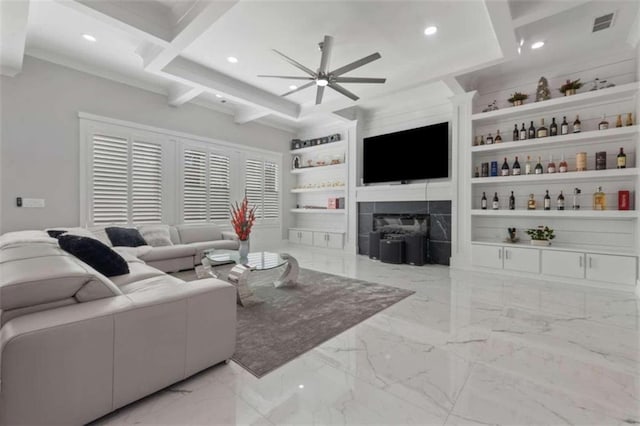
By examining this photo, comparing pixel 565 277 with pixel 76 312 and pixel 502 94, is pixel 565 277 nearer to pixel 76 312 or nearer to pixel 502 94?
pixel 502 94

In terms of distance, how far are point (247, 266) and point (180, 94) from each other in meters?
3.68

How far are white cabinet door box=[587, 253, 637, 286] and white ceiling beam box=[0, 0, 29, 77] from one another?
6.71 m

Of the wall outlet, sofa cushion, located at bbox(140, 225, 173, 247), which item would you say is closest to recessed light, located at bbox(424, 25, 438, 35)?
sofa cushion, located at bbox(140, 225, 173, 247)

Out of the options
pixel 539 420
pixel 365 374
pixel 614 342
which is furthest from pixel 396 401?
Answer: pixel 614 342

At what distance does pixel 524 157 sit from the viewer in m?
4.62

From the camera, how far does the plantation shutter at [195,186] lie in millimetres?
5596

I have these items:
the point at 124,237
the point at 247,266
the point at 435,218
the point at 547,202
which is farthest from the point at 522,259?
the point at 124,237

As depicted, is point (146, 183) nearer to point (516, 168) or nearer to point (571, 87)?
point (516, 168)

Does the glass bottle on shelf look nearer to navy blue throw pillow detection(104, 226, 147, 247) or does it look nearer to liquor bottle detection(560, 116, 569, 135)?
liquor bottle detection(560, 116, 569, 135)

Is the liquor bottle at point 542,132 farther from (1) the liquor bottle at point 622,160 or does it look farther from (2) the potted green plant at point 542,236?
(2) the potted green plant at point 542,236

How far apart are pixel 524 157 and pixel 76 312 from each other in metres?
5.70

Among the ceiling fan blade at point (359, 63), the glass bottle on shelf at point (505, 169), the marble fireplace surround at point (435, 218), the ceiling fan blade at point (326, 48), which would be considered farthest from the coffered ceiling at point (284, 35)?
the marble fireplace surround at point (435, 218)

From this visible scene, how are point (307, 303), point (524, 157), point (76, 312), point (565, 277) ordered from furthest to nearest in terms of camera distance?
point (524, 157), point (565, 277), point (307, 303), point (76, 312)

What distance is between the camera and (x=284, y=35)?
11.5 feet
